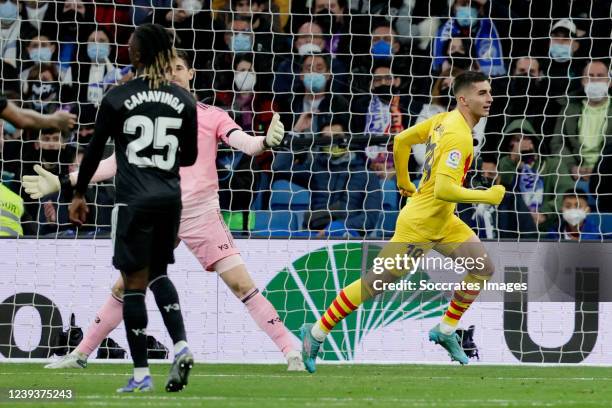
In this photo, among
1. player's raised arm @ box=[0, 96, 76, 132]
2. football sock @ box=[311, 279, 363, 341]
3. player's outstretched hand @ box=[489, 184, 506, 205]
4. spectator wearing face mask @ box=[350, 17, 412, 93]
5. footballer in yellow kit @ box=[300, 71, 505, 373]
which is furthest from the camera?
spectator wearing face mask @ box=[350, 17, 412, 93]

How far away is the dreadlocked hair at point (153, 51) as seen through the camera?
688 cm

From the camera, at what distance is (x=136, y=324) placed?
6797mm

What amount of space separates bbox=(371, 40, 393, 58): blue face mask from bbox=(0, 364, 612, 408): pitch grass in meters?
4.49

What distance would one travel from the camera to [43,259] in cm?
1057

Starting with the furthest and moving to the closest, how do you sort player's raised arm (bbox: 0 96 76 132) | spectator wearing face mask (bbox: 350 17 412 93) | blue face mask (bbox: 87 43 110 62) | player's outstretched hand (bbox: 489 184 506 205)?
spectator wearing face mask (bbox: 350 17 412 93) < blue face mask (bbox: 87 43 110 62) < player's outstretched hand (bbox: 489 184 506 205) < player's raised arm (bbox: 0 96 76 132)

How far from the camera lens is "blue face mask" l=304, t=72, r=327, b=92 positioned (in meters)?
13.3

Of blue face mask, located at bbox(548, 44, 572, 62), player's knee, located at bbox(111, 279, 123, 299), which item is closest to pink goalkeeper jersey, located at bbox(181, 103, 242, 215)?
player's knee, located at bbox(111, 279, 123, 299)

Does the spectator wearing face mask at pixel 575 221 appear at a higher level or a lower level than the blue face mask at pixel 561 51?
lower

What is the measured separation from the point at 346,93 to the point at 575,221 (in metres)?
2.52

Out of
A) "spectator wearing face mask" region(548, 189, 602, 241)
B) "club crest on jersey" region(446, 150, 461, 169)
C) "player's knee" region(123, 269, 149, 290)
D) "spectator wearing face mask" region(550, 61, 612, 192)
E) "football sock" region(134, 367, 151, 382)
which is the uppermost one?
"spectator wearing face mask" region(550, 61, 612, 192)

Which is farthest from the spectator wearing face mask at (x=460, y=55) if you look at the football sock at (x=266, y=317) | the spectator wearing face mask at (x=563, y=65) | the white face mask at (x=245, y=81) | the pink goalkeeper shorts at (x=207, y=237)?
the football sock at (x=266, y=317)

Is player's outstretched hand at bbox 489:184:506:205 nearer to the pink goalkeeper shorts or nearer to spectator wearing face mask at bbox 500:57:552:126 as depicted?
the pink goalkeeper shorts

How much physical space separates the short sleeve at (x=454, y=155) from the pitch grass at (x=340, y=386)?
139 centimetres

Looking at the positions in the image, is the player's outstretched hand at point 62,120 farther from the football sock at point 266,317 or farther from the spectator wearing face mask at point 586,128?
the spectator wearing face mask at point 586,128
